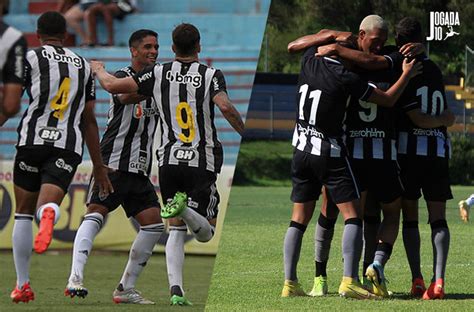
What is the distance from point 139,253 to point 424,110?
5.24 ft

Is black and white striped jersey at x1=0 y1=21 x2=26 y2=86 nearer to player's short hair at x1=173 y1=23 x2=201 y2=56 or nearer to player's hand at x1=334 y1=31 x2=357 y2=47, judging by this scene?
player's short hair at x1=173 y1=23 x2=201 y2=56

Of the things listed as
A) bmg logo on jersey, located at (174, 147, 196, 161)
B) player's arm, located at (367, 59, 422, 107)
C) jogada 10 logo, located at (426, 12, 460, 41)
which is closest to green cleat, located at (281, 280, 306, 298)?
bmg logo on jersey, located at (174, 147, 196, 161)

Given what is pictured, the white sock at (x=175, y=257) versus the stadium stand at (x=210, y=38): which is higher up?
the stadium stand at (x=210, y=38)

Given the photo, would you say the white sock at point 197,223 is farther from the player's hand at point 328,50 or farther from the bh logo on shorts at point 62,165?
the player's hand at point 328,50

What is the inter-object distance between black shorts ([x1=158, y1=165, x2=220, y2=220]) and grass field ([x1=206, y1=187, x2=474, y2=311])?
0.43m

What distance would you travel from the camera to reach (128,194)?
238 inches

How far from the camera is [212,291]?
19.0 feet

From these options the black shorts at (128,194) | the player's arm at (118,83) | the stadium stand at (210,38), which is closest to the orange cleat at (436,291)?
the black shorts at (128,194)

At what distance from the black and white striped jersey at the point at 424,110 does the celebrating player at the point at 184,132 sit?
80 centimetres

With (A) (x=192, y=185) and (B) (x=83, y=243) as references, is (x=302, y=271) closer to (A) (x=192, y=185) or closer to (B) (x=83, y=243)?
(A) (x=192, y=185)

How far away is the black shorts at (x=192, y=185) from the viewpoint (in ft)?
18.8

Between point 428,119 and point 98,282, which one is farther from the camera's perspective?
point 98,282

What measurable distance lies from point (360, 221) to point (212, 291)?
35.1 inches

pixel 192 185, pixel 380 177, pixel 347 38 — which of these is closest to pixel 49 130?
pixel 192 185
